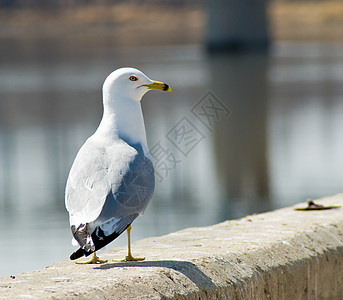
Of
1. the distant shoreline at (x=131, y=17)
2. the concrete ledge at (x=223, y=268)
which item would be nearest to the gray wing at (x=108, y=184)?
the concrete ledge at (x=223, y=268)

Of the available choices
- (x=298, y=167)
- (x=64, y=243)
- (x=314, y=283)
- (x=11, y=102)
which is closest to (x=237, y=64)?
(x=11, y=102)

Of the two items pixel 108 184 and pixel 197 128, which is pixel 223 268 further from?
pixel 197 128

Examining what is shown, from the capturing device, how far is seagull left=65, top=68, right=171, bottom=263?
371cm

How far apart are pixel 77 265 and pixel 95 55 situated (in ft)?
118

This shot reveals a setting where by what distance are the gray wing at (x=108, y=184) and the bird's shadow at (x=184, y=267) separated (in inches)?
10.8

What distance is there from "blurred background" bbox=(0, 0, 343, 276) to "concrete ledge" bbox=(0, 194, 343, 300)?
254 cm

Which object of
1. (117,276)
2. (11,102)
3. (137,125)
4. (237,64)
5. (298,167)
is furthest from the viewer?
(237,64)

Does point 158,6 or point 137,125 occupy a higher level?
point 158,6

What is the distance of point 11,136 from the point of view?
14.9m

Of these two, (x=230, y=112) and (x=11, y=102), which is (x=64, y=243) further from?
(x=11, y=102)

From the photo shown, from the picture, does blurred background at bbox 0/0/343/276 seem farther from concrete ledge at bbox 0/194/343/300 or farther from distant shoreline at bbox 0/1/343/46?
distant shoreline at bbox 0/1/343/46

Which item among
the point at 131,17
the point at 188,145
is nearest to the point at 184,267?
the point at 188,145

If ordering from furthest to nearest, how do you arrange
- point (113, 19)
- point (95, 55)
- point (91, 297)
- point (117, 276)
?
point (113, 19)
point (95, 55)
point (117, 276)
point (91, 297)

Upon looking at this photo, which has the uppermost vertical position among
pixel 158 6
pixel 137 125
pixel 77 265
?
pixel 158 6
